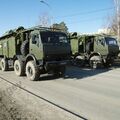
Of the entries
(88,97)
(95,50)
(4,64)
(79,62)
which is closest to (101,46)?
(95,50)

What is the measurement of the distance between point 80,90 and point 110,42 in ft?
37.4

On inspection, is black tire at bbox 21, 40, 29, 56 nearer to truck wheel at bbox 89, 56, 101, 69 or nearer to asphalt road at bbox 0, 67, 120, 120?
asphalt road at bbox 0, 67, 120, 120

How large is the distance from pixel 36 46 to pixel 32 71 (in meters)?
1.39

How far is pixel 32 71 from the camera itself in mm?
16734

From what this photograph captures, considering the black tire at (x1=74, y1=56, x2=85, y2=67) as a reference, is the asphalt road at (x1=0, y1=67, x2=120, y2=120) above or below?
below

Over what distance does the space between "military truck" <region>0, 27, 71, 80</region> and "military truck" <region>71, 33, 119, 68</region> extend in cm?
569

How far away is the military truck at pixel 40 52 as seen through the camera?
1603cm

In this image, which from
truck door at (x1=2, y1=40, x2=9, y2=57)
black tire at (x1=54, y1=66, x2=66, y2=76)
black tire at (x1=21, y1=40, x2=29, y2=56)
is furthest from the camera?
truck door at (x1=2, y1=40, x2=9, y2=57)

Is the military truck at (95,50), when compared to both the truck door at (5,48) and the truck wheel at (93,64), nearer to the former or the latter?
the truck wheel at (93,64)

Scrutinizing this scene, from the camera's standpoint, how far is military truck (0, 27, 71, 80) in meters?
16.0

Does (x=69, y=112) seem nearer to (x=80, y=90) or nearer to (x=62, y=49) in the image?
(x=80, y=90)

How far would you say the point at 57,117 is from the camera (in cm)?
823

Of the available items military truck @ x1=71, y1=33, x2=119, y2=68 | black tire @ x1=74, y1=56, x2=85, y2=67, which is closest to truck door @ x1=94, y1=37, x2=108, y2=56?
military truck @ x1=71, y1=33, x2=119, y2=68

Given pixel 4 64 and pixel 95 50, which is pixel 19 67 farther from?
pixel 95 50
